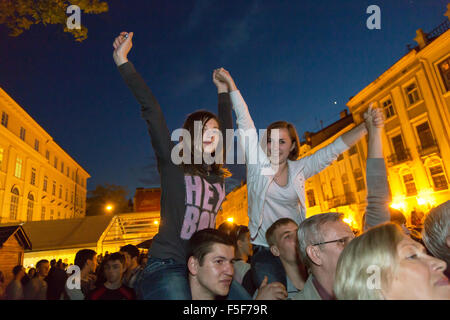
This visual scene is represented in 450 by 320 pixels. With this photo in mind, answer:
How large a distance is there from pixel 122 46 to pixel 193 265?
6.12ft

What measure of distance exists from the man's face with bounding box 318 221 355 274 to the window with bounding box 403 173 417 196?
24676mm

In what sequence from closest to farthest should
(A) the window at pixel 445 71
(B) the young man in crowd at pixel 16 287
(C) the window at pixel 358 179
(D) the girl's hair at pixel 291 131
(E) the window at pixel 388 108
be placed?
(D) the girl's hair at pixel 291 131, (B) the young man in crowd at pixel 16 287, (A) the window at pixel 445 71, (E) the window at pixel 388 108, (C) the window at pixel 358 179

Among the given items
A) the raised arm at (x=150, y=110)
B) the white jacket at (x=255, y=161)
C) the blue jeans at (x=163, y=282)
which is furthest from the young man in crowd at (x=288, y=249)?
the raised arm at (x=150, y=110)

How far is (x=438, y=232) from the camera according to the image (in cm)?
236

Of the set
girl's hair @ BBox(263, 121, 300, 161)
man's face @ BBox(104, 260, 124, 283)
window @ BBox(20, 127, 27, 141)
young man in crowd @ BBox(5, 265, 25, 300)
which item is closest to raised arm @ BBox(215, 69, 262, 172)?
girl's hair @ BBox(263, 121, 300, 161)

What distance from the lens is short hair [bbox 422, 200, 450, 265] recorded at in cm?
231

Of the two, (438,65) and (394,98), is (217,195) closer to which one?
(438,65)

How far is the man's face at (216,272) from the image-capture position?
7.21ft

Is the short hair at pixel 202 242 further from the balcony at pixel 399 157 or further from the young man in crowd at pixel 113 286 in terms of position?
the balcony at pixel 399 157

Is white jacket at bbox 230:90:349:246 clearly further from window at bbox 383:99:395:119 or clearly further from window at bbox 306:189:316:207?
window at bbox 306:189:316:207

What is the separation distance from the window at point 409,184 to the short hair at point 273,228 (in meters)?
24.4

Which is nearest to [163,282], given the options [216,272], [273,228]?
[216,272]

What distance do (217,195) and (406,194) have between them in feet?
84.2

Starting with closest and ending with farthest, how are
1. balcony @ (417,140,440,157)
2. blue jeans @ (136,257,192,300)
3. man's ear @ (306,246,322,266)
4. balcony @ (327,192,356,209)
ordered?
blue jeans @ (136,257,192,300) < man's ear @ (306,246,322,266) < balcony @ (417,140,440,157) < balcony @ (327,192,356,209)
